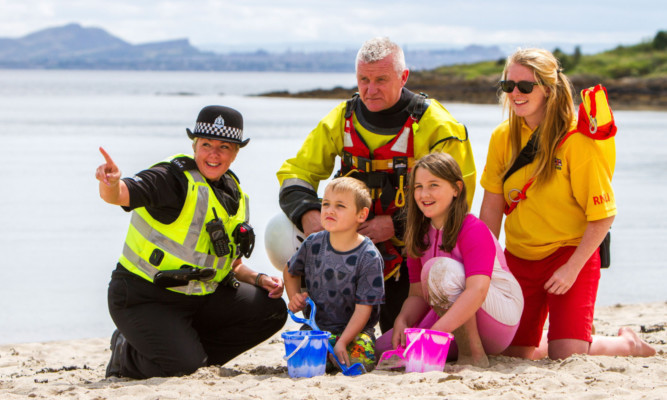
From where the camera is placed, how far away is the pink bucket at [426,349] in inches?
144

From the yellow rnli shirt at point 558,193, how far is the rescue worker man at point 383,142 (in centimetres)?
24

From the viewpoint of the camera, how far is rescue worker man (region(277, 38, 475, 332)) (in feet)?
15.0

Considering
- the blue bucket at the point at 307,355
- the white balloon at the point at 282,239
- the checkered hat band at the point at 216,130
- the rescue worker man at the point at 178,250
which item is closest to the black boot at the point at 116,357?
the rescue worker man at the point at 178,250

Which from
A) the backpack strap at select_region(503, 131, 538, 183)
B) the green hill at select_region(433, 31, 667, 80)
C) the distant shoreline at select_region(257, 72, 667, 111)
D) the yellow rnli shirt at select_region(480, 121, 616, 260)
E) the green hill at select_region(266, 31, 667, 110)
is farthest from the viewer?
the green hill at select_region(433, 31, 667, 80)

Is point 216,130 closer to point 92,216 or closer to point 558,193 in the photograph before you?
point 558,193

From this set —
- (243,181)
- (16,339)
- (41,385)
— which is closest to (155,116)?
(243,181)

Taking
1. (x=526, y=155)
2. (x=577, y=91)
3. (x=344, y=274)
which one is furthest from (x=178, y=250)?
(x=577, y=91)

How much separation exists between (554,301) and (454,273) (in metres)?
0.84

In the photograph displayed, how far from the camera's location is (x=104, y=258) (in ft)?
24.1

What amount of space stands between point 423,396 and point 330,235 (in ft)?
3.61

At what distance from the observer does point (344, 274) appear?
13.2 ft

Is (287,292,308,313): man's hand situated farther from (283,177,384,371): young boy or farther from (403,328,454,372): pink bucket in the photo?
(403,328,454,372): pink bucket

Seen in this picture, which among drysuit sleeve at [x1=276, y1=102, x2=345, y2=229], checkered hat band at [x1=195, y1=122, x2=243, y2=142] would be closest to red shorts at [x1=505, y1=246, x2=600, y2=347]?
drysuit sleeve at [x1=276, y1=102, x2=345, y2=229]

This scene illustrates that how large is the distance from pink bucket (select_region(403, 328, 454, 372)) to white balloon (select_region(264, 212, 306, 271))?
121 cm
